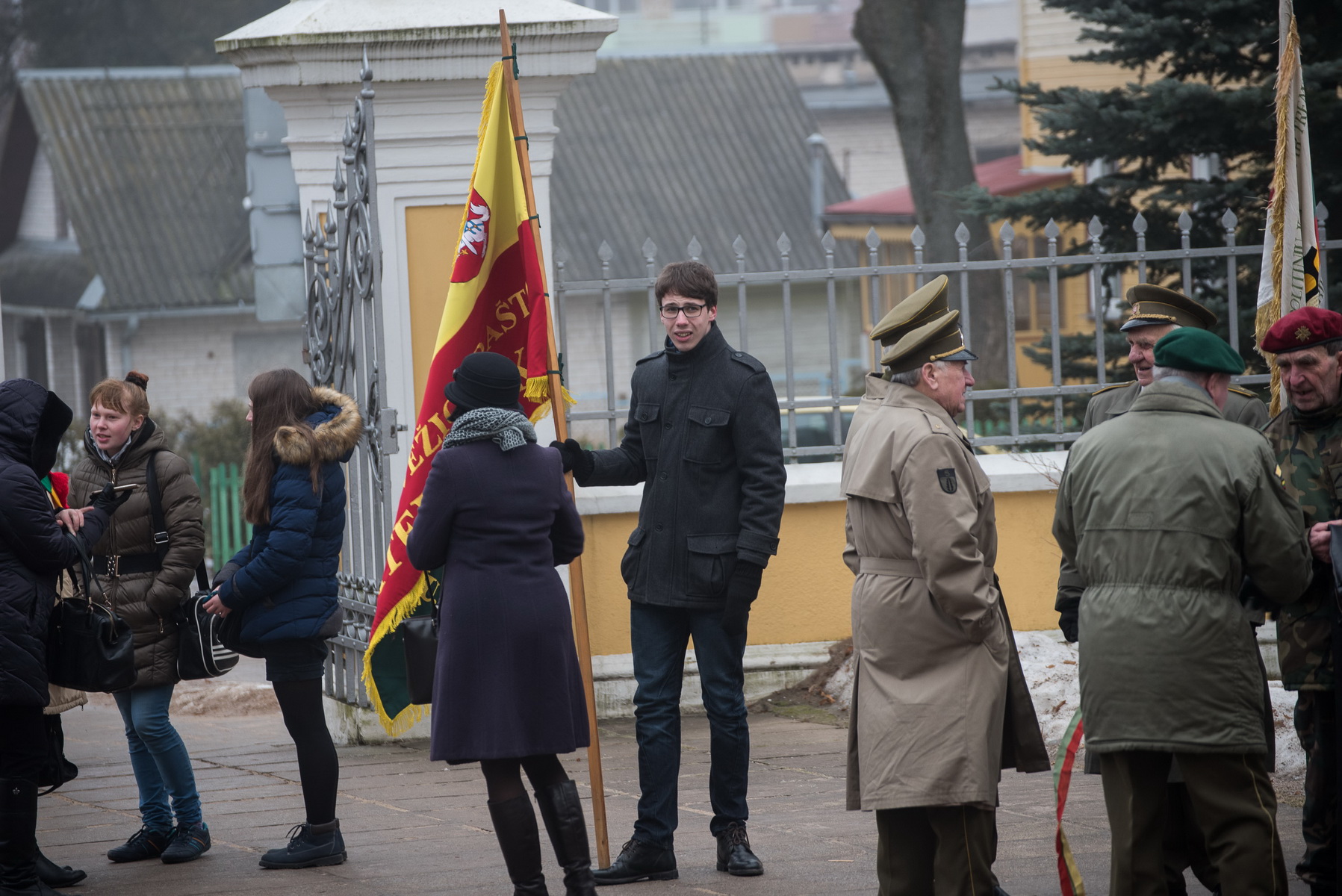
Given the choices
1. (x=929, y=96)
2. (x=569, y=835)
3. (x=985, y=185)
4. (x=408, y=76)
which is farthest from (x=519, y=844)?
(x=985, y=185)

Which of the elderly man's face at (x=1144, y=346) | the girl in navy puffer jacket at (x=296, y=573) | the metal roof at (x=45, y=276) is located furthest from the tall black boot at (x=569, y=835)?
the metal roof at (x=45, y=276)

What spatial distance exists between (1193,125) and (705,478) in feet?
20.1

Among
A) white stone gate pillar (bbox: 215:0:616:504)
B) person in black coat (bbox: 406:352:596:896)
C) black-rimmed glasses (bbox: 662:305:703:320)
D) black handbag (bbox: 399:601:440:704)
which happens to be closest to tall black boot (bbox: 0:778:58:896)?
black handbag (bbox: 399:601:440:704)

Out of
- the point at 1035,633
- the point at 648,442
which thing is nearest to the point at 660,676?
the point at 648,442

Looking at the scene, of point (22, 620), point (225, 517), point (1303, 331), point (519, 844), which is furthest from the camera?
point (225, 517)

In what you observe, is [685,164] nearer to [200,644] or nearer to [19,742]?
[200,644]

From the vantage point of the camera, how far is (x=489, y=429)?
15.8ft

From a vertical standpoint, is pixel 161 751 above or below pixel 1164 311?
below

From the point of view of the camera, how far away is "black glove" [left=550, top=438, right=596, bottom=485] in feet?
18.4

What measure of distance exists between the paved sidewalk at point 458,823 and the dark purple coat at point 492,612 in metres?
0.91

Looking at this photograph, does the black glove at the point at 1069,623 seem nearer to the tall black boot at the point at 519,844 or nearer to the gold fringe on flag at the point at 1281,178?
the gold fringe on flag at the point at 1281,178

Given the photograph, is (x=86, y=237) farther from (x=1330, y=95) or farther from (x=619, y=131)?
(x=1330, y=95)

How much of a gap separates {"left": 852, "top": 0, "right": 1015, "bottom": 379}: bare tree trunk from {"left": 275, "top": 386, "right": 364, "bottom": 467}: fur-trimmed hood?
487 inches

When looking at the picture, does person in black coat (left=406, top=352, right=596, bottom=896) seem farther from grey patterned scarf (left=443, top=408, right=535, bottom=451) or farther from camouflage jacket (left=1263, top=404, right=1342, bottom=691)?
camouflage jacket (left=1263, top=404, right=1342, bottom=691)
